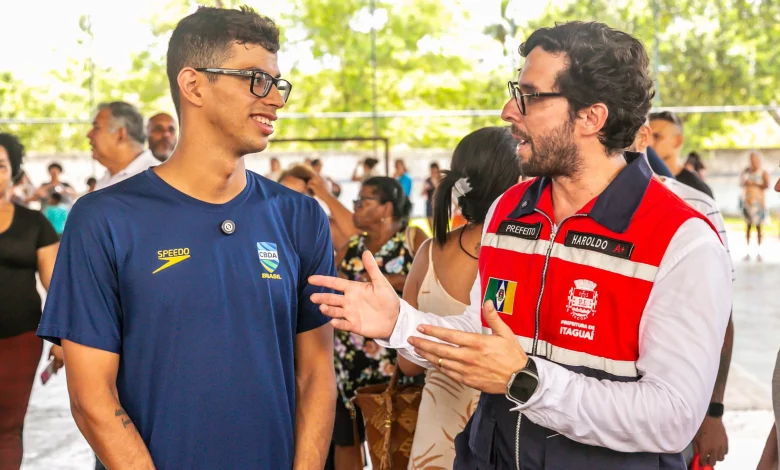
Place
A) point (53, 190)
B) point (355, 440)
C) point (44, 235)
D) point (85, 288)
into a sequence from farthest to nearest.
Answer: point (53, 190)
point (355, 440)
point (44, 235)
point (85, 288)

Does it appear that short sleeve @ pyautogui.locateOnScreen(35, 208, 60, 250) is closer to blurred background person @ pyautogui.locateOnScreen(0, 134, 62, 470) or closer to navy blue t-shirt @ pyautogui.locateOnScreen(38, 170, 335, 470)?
blurred background person @ pyautogui.locateOnScreen(0, 134, 62, 470)

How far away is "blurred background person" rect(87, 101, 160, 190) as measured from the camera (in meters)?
5.11

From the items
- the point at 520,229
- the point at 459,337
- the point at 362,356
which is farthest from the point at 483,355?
the point at 362,356

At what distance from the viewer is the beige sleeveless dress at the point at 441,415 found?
124 inches

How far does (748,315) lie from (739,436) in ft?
14.3

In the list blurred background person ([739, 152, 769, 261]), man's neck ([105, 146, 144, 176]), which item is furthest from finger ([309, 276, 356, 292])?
blurred background person ([739, 152, 769, 261])

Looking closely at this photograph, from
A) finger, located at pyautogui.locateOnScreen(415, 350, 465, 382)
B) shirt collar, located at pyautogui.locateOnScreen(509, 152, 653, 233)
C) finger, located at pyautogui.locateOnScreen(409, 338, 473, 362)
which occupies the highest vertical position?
shirt collar, located at pyautogui.locateOnScreen(509, 152, 653, 233)

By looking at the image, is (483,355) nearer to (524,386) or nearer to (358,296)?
(524,386)

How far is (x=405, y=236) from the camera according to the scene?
181 inches

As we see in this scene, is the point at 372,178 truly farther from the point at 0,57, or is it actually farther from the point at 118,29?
the point at 0,57

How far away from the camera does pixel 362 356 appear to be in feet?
14.1

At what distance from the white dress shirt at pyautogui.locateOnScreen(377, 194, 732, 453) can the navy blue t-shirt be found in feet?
2.12

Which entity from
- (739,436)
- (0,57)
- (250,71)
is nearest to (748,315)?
(739,436)

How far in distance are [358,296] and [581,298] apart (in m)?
0.51
